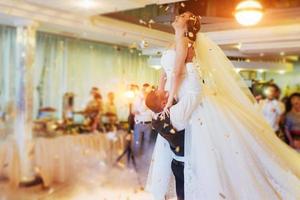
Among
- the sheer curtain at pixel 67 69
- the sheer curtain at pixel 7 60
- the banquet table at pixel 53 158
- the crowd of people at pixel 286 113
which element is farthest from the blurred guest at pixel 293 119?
the sheer curtain at pixel 7 60

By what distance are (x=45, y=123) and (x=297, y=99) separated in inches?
74.3

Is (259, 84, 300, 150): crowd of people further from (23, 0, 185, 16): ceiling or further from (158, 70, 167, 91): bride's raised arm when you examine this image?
(23, 0, 185, 16): ceiling

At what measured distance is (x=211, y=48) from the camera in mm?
1089

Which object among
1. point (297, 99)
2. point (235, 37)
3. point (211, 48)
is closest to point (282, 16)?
point (235, 37)

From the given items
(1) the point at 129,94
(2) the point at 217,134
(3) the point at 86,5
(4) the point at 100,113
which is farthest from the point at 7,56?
(2) the point at 217,134

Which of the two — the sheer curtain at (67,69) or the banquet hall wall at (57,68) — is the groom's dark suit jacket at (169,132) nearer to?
the sheer curtain at (67,69)

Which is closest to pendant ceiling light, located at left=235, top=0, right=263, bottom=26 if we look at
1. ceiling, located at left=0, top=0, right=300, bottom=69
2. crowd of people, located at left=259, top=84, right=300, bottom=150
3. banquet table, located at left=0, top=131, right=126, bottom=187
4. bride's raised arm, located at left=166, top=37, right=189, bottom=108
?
ceiling, located at left=0, top=0, right=300, bottom=69

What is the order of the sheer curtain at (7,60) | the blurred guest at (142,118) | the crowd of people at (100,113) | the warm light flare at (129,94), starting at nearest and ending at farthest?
the blurred guest at (142,118) → the warm light flare at (129,94) → the crowd of people at (100,113) → the sheer curtain at (7,60)

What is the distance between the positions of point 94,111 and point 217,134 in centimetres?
128

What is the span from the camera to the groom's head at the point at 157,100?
103 centimetres

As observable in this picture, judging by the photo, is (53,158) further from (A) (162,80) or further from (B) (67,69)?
(A) (162,80)

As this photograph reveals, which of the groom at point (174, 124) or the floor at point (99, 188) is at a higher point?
the groom at point (174, 124)

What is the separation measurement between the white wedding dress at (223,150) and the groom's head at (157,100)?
3cm

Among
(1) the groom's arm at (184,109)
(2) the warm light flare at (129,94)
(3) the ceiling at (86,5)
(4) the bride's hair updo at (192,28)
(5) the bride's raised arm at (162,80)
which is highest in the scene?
(3) the ceiling at (86,5)
